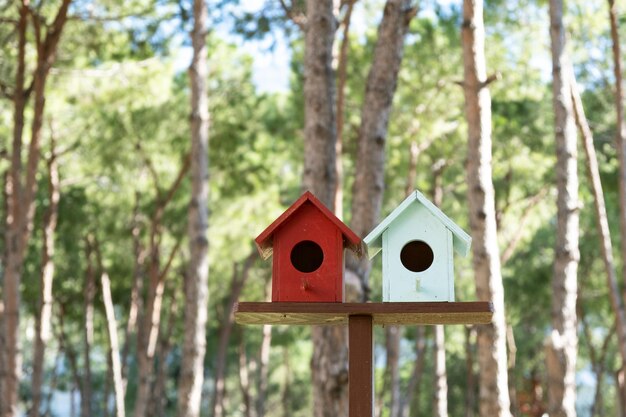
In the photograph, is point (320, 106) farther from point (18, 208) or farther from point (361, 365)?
point (18, 208)

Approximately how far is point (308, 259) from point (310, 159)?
3958mm

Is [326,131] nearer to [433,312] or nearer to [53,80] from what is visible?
[433,312]

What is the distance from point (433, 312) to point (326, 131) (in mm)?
4444

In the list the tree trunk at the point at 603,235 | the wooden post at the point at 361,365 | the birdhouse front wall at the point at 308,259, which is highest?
the tree trunk at the point at 603,235

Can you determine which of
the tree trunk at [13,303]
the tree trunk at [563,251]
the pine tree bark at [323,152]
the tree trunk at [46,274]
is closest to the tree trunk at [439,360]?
the tree trunk at [46,274]

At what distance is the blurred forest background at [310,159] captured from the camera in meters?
8.91

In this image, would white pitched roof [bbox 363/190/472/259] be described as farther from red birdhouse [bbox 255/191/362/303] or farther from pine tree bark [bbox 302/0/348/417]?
pine tree bark [bbox 302/0/348/417]

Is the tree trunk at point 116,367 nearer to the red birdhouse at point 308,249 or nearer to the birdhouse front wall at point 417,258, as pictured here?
the red birdhouse at point 308,249

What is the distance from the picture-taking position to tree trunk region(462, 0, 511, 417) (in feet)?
23.5

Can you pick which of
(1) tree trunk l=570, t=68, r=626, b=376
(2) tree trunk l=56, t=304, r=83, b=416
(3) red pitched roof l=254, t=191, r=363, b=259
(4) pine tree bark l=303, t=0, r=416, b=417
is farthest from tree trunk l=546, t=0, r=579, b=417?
(2) tree trunk l=56, t=304, r=83, b=416

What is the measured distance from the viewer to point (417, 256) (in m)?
4.30

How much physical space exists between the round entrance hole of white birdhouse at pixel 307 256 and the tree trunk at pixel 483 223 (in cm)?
302

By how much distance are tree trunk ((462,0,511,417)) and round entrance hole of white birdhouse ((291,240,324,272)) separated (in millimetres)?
3019

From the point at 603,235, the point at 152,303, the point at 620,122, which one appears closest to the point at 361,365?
the point at 603,235
